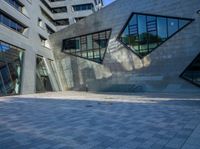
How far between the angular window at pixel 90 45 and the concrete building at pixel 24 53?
11.7 ft

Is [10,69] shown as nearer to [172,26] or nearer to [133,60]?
[133,60]

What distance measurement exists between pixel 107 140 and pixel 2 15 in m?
21.5

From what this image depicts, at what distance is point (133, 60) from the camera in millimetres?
26125

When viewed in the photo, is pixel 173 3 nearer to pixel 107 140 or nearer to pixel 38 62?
pixel 38 62

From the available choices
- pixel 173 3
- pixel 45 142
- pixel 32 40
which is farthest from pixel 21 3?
pixel 45 142

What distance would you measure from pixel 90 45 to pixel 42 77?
7.56 m

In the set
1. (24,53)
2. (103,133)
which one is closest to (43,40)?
(24,53)

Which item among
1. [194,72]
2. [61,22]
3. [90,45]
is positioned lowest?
[194,72]

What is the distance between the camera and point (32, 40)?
94.5ft

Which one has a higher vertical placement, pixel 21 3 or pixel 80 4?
pixel 80 4

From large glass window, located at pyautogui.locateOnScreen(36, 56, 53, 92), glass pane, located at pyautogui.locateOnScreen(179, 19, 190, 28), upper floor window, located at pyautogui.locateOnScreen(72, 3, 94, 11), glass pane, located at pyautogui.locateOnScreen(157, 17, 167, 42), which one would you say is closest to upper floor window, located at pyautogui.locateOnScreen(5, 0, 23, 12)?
large glass window, located at pyautogui.locateOnScreen(36, 56, 53, 92)

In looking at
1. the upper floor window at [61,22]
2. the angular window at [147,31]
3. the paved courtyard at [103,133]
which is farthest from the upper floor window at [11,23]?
the upper floor window at [61,22]

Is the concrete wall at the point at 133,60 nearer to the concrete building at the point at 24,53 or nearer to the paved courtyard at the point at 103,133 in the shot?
the concrete building at the point at 24,53

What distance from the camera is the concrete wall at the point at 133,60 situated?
22.9m
